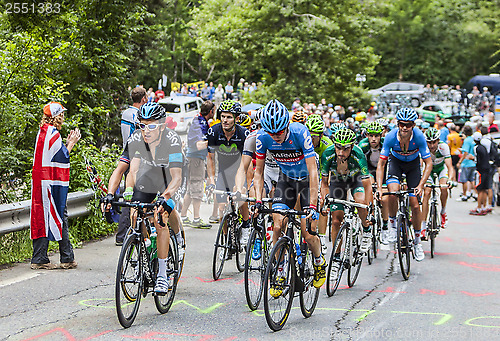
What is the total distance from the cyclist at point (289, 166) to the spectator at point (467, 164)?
11.7m

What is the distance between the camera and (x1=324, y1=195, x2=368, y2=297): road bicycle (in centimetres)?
766

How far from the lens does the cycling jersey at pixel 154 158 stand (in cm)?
648

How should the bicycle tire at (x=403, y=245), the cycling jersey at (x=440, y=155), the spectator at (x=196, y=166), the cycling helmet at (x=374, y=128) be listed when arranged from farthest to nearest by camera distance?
1. the spectator at (x=196, y=166)
2. the cycling jersey at (x=440, y=155)
3. the cycling helmet at (x=374, y=128)
4. the bicycle tire at (x=403, y=245)

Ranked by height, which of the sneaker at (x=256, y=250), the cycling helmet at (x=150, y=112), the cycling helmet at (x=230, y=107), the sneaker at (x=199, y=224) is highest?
the cycling helmet at (x=230, y=107)

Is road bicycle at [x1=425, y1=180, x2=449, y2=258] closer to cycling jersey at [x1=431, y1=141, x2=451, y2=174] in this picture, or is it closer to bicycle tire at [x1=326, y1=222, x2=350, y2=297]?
cycling jersey at [x1=431, y1=141, x2=451, y2=174]

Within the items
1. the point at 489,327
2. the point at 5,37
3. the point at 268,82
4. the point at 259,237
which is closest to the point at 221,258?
the point at 259,237

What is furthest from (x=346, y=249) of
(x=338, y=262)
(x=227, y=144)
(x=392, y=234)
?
(x=227, y=144)

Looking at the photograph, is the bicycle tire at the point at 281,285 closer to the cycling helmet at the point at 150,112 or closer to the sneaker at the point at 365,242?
the cycling helmet at the point at 150,112

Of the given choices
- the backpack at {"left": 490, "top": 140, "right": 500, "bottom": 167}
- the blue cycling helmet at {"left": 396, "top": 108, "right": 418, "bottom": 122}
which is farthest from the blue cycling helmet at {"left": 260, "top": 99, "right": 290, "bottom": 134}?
the backpack at {"left": 490, "top": 140, "right": 500, "bottom": 167}

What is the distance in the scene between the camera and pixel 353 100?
39562 millimetres

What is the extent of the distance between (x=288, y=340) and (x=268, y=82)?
3108 centimetres

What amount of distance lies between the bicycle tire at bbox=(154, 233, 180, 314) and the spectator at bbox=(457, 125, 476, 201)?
1245 centimetres

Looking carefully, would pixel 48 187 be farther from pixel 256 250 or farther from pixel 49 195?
pixel 256 250

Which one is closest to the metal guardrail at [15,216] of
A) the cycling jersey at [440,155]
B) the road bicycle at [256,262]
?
the road bicycle at [256,262]
